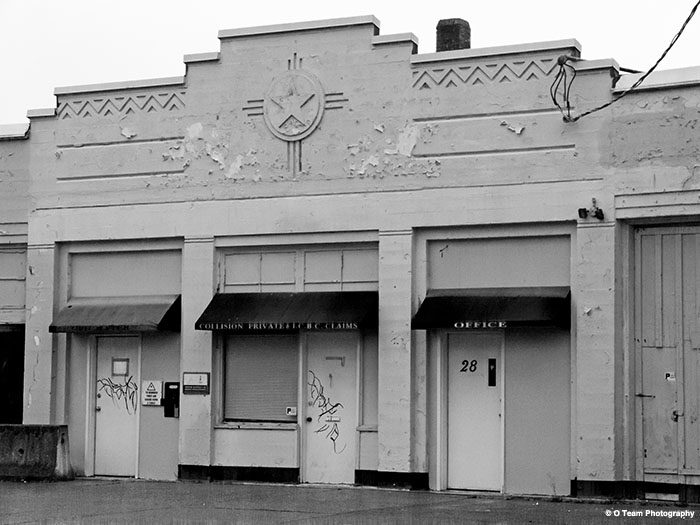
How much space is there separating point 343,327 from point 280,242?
1.98m

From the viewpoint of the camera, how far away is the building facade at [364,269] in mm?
17281

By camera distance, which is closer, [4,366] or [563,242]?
[563,242]

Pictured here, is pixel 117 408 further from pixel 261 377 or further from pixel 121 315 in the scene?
pixel 261 377

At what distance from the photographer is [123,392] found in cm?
2069

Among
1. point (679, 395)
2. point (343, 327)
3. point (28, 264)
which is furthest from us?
point (28, 264)

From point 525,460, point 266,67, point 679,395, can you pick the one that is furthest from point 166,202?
point 679,395

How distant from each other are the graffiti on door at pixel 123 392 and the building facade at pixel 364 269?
2 centimetres

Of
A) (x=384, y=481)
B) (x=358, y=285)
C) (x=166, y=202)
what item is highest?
(x=166, y=202)

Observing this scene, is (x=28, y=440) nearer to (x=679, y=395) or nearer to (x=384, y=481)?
(x=384, y=481)

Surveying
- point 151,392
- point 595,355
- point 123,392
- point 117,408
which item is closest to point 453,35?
point 595,355

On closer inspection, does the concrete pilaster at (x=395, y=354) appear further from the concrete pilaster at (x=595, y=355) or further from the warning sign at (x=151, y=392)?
the warning sign at (x=151, y=392)

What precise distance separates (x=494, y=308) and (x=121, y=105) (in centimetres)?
735

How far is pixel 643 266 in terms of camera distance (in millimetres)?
17484

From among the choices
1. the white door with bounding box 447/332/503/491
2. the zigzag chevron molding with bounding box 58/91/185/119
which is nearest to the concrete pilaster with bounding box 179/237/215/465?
the zigzag chevron molding with bounding box 58/91/185/119
